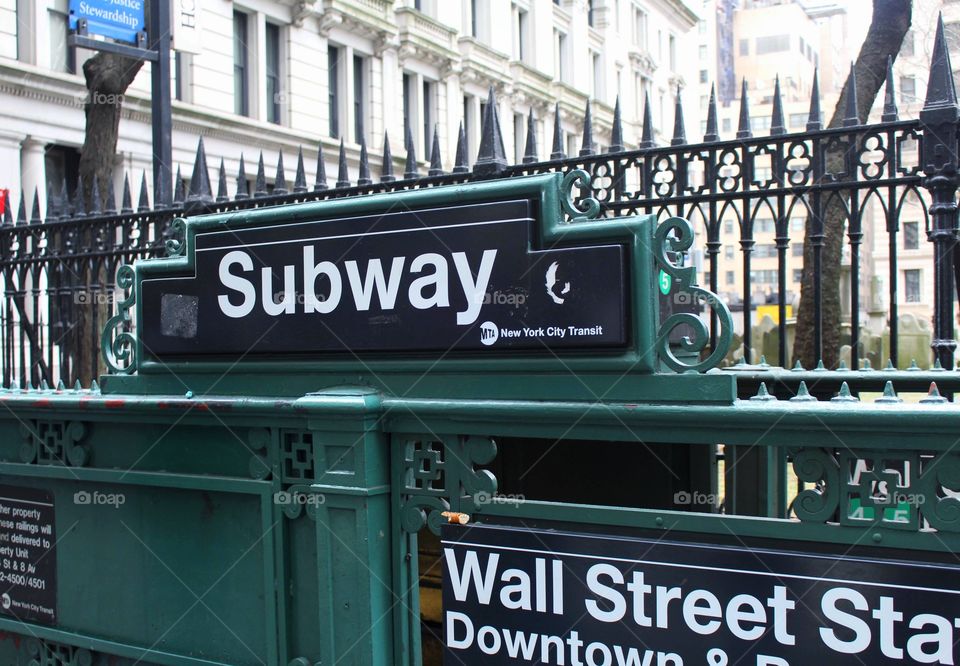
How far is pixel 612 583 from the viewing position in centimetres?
238

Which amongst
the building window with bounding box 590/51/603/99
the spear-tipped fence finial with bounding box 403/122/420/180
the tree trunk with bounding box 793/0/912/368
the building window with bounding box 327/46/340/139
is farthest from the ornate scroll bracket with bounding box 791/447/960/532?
the building window with bounding box 590/51/603/99

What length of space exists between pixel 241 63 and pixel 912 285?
179 ft

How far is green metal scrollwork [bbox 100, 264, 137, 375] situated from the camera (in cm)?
338

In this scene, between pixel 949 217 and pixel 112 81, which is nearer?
pixel 949 217

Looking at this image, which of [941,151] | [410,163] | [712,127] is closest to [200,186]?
[410,163]

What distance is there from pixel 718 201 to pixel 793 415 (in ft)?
11.2

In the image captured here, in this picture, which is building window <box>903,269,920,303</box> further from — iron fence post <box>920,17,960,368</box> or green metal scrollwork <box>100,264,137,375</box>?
green metal scrollwork <box>100,264,137,375</box>

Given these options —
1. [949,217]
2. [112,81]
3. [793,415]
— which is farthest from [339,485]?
[112,81]

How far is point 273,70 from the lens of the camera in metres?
25.5

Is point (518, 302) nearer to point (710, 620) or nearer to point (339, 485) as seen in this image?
point (339, 485)

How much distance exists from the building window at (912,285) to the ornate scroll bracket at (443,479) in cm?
6405

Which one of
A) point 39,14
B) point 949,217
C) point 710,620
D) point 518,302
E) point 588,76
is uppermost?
point 588,76

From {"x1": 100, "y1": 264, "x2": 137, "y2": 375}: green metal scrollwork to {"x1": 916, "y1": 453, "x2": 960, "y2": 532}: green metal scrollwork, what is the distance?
8.82 feet

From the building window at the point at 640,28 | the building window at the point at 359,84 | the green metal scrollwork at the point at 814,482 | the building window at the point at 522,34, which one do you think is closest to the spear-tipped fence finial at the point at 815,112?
the green metal scrollwork at the point at 814,482
